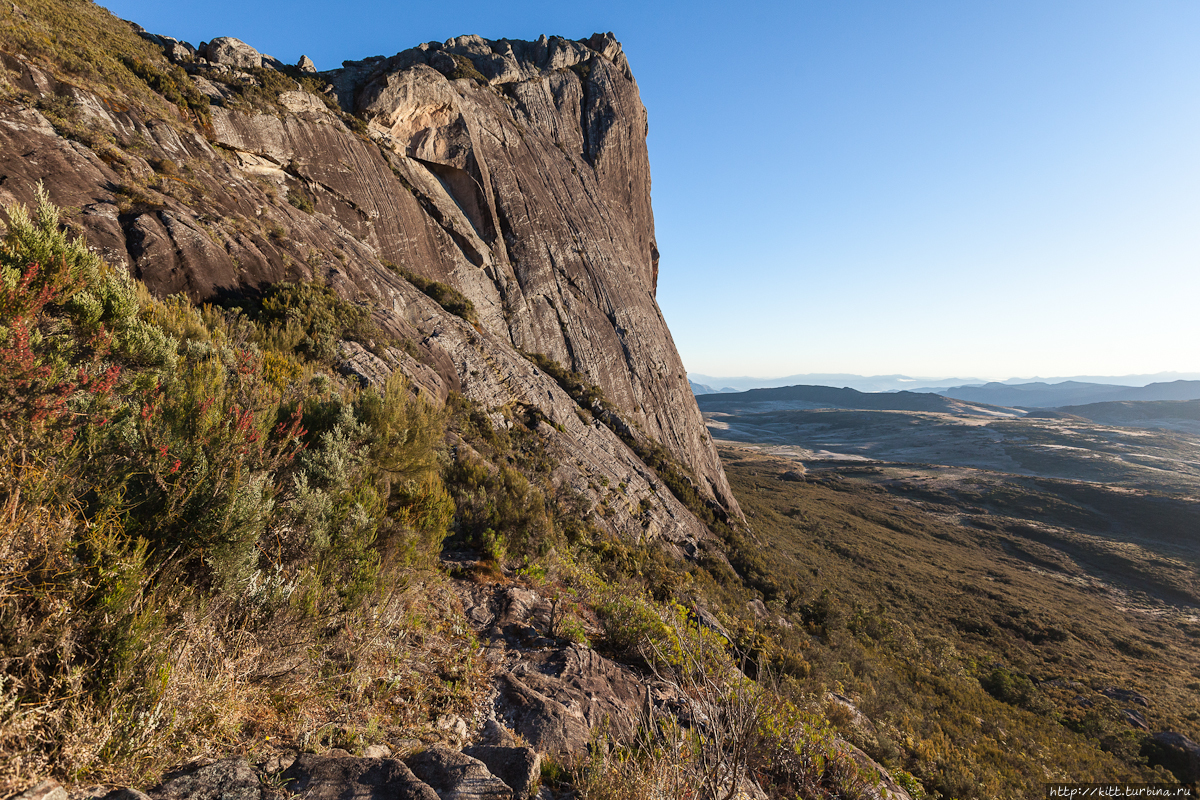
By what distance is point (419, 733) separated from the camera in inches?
115

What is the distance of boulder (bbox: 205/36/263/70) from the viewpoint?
64.8 feet

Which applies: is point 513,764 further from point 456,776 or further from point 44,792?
point 44,792

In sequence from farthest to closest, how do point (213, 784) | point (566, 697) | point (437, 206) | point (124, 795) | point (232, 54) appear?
point (437, 206) < point (232, 54) < point (566, 697) < point (213, 784) < point (124, 795)

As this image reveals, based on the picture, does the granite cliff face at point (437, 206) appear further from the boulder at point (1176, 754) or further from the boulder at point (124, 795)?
the boulder at point (1176, 754)

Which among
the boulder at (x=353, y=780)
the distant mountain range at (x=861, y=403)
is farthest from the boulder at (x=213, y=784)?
the distant mountain range at (x=861, y=403)

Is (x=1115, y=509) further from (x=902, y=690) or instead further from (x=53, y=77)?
(x=53, y=77)

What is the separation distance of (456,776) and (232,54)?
3027cm

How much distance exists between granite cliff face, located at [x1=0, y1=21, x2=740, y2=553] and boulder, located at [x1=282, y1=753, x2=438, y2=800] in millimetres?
9142

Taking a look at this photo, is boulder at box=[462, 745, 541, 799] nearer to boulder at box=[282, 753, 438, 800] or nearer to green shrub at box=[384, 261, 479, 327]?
boulder at box=[282, 753, 438, 800]

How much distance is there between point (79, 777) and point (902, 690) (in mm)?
16533

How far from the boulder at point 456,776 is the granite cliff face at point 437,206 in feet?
30.1

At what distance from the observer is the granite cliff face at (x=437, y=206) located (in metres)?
9.72

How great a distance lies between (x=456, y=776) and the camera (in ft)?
7.76

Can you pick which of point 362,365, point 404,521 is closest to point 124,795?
point 404,521
